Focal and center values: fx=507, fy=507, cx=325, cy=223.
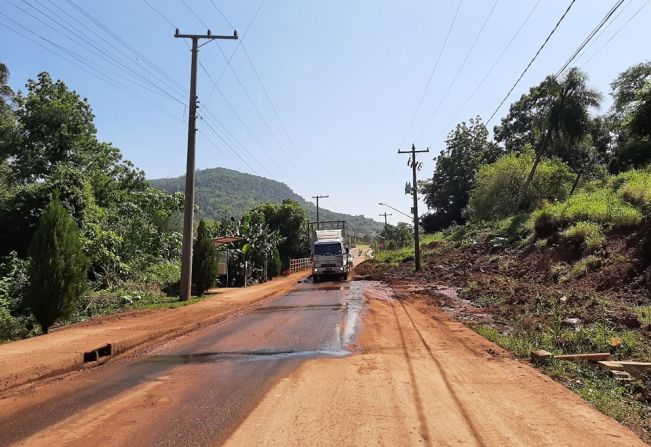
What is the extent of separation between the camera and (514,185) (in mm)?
44562

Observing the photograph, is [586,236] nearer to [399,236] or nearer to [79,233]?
[79,233]

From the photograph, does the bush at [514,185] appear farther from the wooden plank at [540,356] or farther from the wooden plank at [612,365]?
the wooden plank at [612,365]

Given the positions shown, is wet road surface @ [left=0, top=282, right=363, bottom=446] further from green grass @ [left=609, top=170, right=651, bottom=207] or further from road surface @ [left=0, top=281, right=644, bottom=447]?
green grass @ [left=609, top=170, right=651, bottom=207]

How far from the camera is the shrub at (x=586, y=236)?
18.6m

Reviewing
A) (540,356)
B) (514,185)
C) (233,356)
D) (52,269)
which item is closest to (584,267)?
(540,356)

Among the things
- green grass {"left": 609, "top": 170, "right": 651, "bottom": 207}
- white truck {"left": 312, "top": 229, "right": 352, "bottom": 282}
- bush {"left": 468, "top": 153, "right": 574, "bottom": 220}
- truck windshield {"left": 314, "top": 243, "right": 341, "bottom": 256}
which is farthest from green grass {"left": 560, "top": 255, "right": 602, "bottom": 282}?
bush {"left": 468, "top": 153, "right": 574, "bottom": 220}

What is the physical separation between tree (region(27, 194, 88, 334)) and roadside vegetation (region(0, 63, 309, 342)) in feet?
0.08

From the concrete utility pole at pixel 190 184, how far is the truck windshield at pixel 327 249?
15.1 metres

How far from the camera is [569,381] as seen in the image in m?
7.57

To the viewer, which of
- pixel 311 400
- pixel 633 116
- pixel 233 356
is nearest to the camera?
pixel 311 400

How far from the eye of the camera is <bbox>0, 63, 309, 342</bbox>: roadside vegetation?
13.2 meters

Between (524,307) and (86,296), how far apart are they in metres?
15.5

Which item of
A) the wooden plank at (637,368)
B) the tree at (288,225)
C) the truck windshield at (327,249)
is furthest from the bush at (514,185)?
the wooden plank at (637,368)

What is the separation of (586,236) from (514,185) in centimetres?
2603
